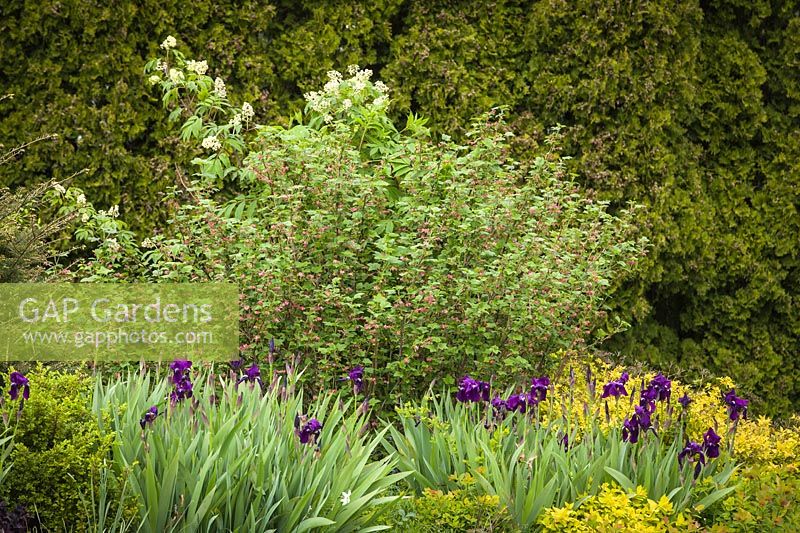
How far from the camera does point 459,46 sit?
7273mm

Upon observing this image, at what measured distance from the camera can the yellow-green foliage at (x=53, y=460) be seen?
3012 millimetres

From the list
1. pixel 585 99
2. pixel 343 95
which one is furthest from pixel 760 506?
pixel 585 99

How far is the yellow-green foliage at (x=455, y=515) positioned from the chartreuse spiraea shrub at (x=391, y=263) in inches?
54.0

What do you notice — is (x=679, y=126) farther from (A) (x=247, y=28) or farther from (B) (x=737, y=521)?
(B) (x=737, y=521)

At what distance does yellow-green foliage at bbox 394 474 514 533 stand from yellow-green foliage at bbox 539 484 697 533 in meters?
0.16

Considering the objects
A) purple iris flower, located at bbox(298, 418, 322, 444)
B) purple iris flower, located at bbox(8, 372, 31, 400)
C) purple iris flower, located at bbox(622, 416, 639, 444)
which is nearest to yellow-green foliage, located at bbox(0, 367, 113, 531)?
purple iris flower, located at bbox(8, 372, 31, 400)

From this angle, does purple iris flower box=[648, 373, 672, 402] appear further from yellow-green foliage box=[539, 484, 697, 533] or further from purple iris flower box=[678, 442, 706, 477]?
yellow-green foliage box=[539, 484, 697, 533]

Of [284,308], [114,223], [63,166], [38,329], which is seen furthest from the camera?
[63,166]

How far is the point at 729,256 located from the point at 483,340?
10.1ft

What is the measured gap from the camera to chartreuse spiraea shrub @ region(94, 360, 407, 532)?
9.87ft

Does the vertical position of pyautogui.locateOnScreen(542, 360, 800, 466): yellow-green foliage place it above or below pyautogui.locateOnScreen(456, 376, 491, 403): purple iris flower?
below

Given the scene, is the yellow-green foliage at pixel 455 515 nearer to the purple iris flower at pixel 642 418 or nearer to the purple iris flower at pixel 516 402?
the purple iris flower at pixel 516 402

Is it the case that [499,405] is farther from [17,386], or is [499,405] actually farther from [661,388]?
[17,386]

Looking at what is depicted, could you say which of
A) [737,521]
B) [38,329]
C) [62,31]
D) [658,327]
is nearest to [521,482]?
[737,521]
